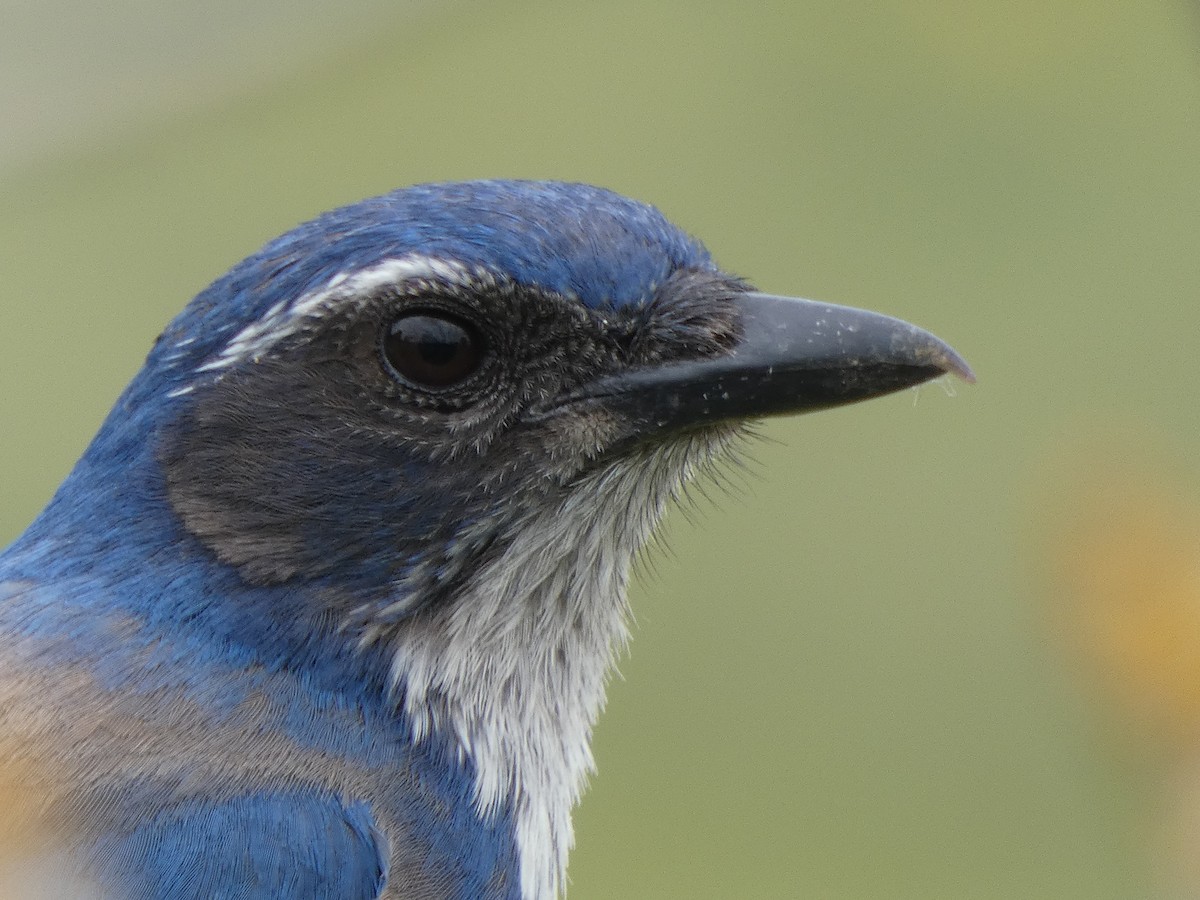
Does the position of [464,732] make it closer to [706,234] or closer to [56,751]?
[56,751]

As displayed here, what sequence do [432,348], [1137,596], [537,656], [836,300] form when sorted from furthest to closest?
1. [836,300]
2. [537,656]
3. [432,348]
4. [1137,596]

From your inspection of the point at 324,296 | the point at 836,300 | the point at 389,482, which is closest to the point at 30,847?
the point at 389,482

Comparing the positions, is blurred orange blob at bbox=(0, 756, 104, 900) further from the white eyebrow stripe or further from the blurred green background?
the blurred green background

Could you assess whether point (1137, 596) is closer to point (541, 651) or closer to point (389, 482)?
Answer: point (541, 651)

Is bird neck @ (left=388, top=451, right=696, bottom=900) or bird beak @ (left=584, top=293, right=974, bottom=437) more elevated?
bird beak @ (left=584, top=293, right=974, bottom=437)

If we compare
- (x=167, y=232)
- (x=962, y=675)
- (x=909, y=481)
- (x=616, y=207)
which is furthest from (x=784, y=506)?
(x=616, y=207)

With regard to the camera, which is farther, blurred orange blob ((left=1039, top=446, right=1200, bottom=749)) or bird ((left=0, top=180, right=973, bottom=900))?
bird ((left=0, top=180, right=973, bottom=900))

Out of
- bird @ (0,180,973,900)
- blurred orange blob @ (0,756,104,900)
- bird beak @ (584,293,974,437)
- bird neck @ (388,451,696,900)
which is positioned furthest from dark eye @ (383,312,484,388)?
blurred orange blob @ (0,756,104,900)
